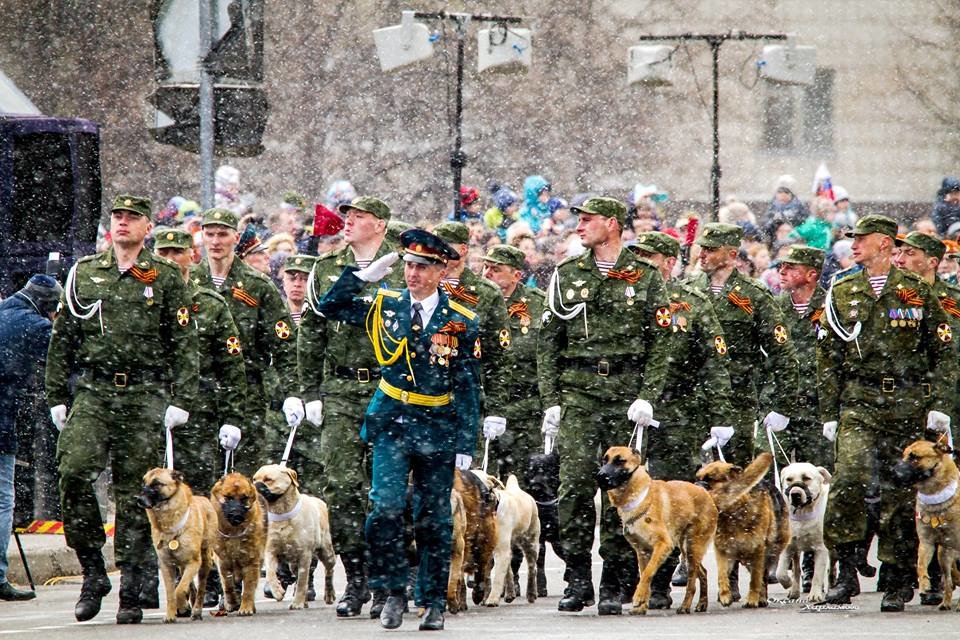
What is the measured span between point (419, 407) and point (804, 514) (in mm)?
3401

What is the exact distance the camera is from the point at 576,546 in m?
12.9

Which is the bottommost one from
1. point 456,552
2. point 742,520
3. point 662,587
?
point 662,587

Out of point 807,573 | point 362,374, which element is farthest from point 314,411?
point 807,573

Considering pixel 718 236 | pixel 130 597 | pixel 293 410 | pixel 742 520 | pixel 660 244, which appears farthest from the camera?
pixel 718 236

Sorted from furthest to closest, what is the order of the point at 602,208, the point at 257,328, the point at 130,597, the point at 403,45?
1. the point at 403,45
2. the point at 257,328
3. the point at 602,208
4. the point at 130,597

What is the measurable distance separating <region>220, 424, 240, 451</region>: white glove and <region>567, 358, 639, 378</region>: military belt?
2.40m

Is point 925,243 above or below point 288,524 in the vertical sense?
above

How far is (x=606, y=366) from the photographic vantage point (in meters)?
12.9

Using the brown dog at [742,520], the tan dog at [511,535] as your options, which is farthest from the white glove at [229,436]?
the brown dog at [742,520]

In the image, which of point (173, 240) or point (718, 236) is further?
point (718, 236)

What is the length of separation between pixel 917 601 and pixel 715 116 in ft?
45.8

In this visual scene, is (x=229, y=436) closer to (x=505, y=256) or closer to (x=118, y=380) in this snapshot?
(x=118, y=380)

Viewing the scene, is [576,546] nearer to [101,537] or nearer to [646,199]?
[101,537]

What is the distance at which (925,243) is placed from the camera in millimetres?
14039
